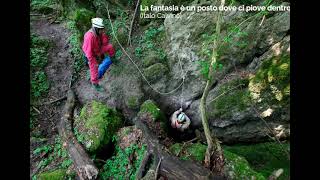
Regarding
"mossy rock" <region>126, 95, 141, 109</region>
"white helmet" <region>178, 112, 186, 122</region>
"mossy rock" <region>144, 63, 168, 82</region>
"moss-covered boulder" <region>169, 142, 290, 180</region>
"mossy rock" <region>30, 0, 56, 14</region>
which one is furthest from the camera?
"mossy rock" <region>30, 0, 56, 14</region>

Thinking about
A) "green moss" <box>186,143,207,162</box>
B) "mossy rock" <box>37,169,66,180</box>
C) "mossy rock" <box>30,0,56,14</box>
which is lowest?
"mossy rock" <box>37,169,66,180</box>

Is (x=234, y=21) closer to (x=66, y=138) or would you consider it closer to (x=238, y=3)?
(x=238, y=3)

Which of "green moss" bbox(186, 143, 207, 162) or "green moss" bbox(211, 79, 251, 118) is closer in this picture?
"green moss" bbox(186, 143, 207, 162)

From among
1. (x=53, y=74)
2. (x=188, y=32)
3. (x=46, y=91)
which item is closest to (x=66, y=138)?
(x=46, y=91)

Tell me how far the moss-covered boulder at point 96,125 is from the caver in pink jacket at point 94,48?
35.0 inches

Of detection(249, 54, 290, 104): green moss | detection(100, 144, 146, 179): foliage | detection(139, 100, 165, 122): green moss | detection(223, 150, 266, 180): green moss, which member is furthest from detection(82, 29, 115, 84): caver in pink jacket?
detection(223, 150, 266, 180): green moss

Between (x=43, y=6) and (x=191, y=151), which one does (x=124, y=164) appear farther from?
(x=43, y=6)

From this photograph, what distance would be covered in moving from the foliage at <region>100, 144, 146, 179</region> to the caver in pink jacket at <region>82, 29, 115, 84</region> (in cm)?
237

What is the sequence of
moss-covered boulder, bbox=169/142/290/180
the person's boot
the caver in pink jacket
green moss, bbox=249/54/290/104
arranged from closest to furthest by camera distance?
moss-covered boulder, bbox=169/142/290/180
green moss, bbox=249/54/290/104
the caver in pink jacket
the person's boot

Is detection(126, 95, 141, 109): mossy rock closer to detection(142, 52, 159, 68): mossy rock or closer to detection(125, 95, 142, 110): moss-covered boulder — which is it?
detection(125, 95, 142, 110): moss-covered boulder

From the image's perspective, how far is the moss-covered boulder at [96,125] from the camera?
659 centimetres

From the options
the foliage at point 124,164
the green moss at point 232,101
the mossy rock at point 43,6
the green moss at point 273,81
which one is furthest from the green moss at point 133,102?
the mossy rock at point 43,6

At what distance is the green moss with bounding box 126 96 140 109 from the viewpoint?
767 centimetres

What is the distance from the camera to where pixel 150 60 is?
8.41 m
